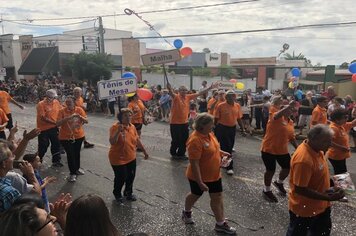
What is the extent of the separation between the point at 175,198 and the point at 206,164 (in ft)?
5.66

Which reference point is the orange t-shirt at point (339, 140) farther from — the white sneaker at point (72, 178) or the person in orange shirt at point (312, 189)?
the white sneaker at point (72, 178)

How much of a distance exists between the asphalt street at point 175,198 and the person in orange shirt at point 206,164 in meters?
0.41

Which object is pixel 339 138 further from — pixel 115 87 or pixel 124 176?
pixel 115 87

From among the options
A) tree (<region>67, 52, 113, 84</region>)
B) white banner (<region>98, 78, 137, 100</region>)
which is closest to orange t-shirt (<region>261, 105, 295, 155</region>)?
white banner (<region>98, 78, 137, 100</region>)

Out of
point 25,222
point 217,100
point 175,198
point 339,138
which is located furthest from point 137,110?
point 25,222

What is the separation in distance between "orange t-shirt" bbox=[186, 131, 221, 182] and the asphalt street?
0.82 meters

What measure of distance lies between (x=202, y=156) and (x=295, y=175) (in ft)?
4.30

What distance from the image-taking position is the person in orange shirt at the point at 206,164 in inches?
176

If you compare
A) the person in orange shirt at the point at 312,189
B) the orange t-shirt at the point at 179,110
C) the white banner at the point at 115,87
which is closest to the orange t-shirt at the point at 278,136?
the person in orange shirt at the point at 312,189

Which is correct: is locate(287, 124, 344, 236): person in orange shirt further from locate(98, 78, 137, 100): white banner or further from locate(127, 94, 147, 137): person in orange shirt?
locate(127, 94, 147, 137): person in orange shirt

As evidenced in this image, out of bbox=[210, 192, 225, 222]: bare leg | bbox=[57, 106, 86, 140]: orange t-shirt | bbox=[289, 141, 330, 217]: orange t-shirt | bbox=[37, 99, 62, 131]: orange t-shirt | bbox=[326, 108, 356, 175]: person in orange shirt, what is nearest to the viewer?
bbox=[289, 141, 330, 217]: orange t-shirt

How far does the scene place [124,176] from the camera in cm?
570

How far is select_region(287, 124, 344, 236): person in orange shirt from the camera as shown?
11.4ft

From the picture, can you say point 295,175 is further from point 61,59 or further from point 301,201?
point 61,59
